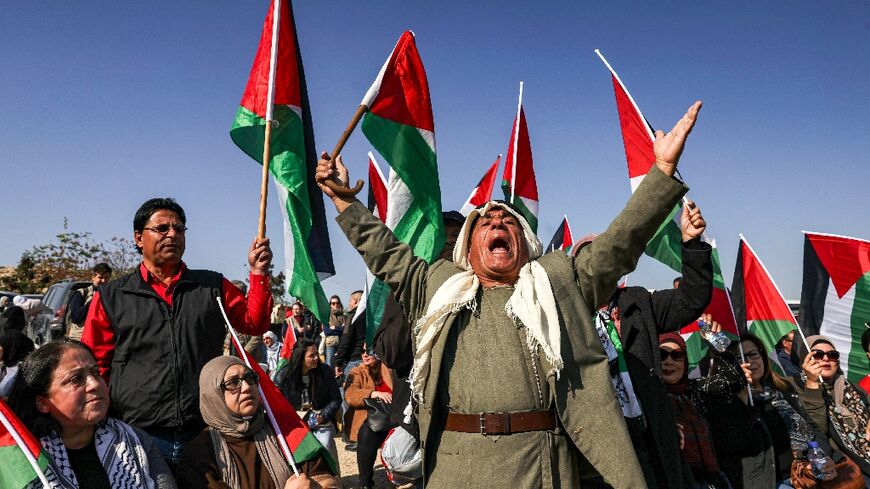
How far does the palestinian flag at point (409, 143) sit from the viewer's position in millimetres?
4246

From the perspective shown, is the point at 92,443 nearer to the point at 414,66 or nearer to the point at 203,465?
the point at 203,465

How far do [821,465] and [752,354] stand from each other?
31.5 inches

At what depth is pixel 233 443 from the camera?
343 centimetres

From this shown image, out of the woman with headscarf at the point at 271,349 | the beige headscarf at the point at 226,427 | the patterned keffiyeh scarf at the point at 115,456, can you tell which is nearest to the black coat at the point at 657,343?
the beige headscarf at the point at 226,427

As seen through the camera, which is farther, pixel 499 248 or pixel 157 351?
pixel 157 351

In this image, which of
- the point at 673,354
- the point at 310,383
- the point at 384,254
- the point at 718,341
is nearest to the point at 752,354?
the point at 718,341

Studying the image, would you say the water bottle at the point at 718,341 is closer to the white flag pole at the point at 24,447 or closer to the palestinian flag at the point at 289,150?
the palestinian flag at the point at 289,150

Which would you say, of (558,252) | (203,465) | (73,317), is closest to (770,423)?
(558,252)

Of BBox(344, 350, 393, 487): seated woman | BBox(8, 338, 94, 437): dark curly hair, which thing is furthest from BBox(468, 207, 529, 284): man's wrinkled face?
BBox(344, 350, 393, 487): seated woman

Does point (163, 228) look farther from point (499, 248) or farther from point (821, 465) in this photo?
point (821, 465)

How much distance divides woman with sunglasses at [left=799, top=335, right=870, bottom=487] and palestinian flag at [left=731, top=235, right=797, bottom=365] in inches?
53.9

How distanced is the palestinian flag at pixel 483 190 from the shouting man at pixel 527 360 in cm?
406

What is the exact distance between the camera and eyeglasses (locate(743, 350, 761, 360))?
197 inches

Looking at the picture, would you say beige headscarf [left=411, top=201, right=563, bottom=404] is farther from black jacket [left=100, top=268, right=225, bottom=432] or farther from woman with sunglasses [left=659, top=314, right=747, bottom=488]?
woman with sunglasses [left=659, top=314, right=747, bottom=488]
